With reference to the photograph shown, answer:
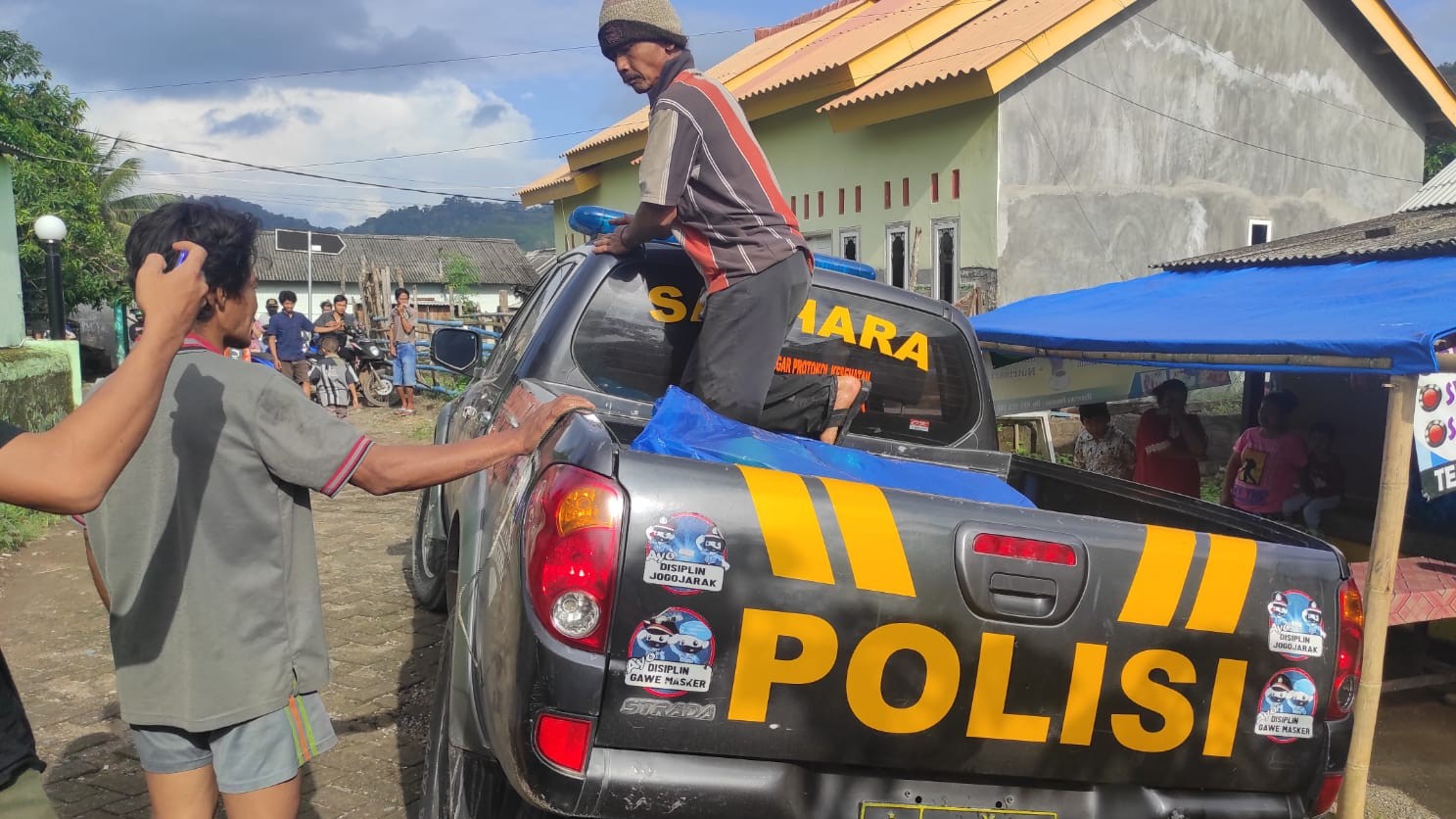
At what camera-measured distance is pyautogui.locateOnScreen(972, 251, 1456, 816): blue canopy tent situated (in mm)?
3592

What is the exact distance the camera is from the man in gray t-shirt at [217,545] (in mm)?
2043

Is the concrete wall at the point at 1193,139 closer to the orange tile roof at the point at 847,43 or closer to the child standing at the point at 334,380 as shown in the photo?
the orange tile roof at the point at 847,43

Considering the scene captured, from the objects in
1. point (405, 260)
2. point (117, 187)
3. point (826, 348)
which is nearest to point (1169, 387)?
point (826, 348)

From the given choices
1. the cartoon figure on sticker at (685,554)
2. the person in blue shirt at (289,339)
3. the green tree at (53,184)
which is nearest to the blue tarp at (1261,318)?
the cartoon figure on sticker at (685,554)

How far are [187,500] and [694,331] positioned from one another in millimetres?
1813

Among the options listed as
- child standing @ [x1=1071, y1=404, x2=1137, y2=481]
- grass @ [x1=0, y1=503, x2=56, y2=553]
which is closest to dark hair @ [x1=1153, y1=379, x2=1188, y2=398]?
child standing @ [x1=1071, y1=404, x2=1137, y2=481]

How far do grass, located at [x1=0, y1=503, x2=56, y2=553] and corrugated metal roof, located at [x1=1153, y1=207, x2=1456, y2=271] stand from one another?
8925 mm

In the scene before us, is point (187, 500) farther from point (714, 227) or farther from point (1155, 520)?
point (1155, 520)

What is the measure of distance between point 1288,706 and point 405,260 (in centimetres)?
7068

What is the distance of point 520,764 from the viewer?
6.73 feet

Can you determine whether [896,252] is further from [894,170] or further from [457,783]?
[457,783]

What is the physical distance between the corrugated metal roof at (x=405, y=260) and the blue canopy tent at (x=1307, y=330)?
56.9 m

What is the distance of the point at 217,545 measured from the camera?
6.81 ft

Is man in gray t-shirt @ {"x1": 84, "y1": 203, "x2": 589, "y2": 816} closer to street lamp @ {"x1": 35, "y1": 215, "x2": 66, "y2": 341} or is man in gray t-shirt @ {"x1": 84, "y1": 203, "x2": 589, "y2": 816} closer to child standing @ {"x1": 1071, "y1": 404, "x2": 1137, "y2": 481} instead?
child standing @ {"x1": 1071, "y1": 404, "x2": 1137, "y2": 481}
